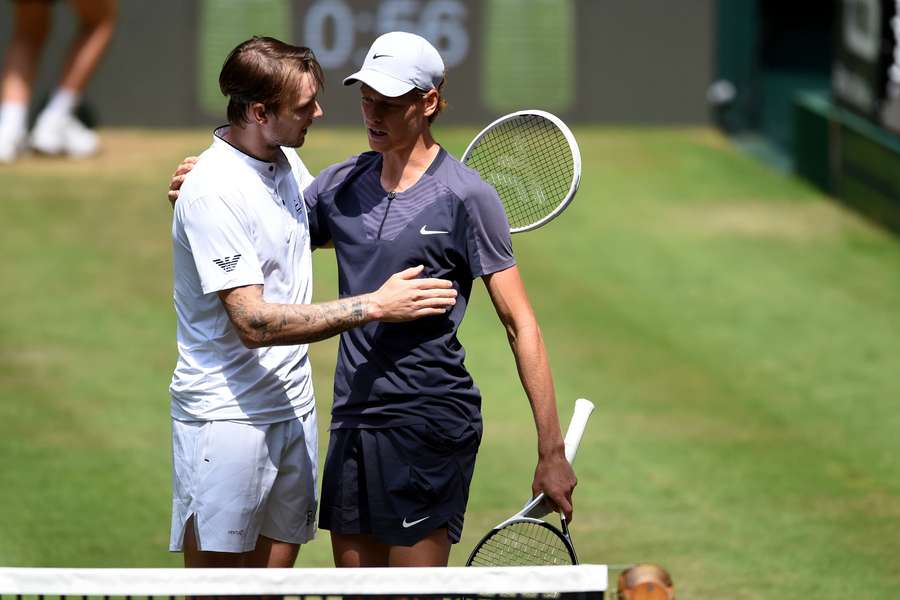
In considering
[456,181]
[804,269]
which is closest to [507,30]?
[804,269]

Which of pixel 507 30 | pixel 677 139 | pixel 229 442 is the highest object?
pixel 229 442

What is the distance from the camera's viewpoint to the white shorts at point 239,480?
421 cm

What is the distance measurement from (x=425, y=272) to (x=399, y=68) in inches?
23.4

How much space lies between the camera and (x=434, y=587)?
10.7ft

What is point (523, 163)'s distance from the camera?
4.86 meters

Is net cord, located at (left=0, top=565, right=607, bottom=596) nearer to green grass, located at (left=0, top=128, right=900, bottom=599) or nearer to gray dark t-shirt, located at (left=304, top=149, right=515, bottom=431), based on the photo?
gray dark t-shirt, located at (left=304, top=149, right=515, bottom=431)

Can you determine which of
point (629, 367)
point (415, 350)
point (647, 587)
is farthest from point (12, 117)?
point (647, 587)

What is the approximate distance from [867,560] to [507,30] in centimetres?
882

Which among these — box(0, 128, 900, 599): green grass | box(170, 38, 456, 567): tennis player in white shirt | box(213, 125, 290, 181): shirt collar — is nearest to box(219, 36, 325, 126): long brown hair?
box(170, 38, 456, 567): tennis player in white shirt

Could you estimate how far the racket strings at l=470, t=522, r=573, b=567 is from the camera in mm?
4324

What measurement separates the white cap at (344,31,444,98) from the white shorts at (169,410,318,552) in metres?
1.01

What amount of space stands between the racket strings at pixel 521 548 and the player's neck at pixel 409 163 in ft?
3.48

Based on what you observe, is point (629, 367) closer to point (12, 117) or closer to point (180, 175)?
point (180, 175)

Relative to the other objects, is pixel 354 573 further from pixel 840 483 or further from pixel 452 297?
pixel 840 483
